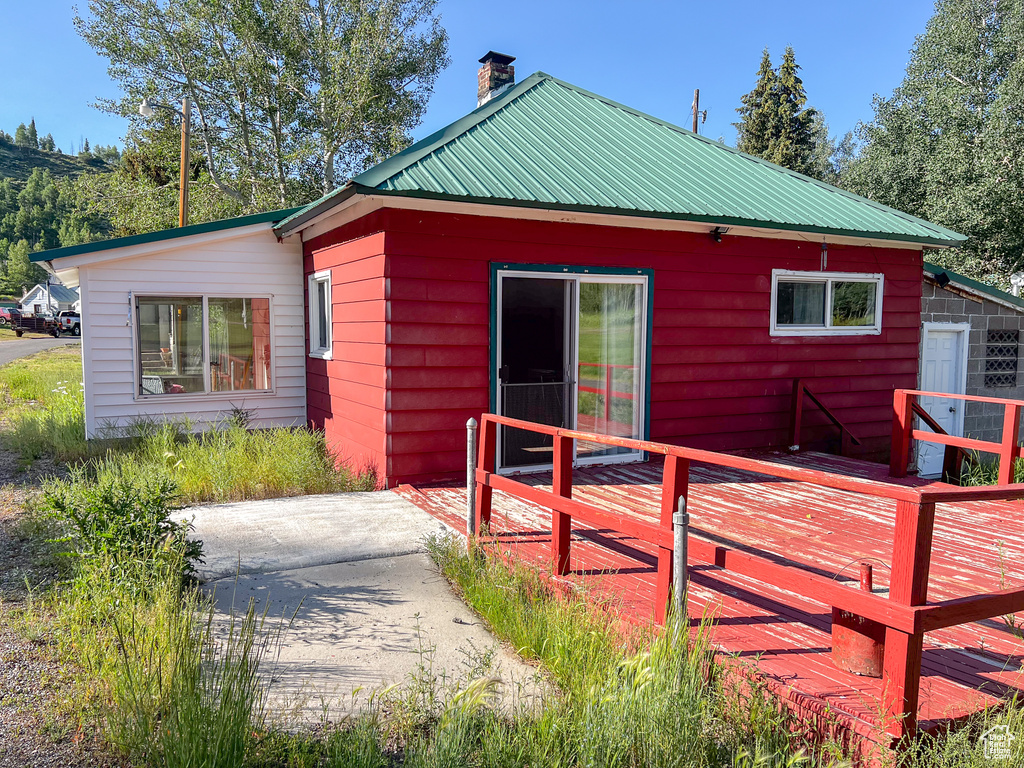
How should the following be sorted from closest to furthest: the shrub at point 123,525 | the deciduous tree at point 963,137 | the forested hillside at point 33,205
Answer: the shrub at point 123,525 → the deciduous tree at point 963,137 → the forested hillside at point 33,205

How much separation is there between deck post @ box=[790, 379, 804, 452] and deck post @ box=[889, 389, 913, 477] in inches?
49.2

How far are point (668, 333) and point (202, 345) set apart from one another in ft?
20.0

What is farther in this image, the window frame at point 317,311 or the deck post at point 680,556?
the window frame at point 317,311

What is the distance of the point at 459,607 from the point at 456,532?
1.24 m

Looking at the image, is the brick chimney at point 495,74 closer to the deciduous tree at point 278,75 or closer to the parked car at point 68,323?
the deciduous tree at point 278,75

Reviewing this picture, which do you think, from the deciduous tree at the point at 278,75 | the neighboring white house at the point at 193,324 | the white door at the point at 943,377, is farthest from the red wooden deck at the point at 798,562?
the deciduous tree at the point at 278,75

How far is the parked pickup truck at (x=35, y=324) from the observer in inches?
1793

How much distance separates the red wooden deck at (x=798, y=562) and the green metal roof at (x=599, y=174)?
2820 mm

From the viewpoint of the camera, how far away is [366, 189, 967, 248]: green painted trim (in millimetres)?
5977

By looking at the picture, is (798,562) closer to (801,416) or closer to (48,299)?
(801,416)

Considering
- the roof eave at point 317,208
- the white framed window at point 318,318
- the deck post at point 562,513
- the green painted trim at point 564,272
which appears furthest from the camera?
the white framed window at point 318,318

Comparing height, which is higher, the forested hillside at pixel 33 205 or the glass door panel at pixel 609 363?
the forested hillside at pixel 33 205

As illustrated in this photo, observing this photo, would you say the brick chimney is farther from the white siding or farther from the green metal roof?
the white siding

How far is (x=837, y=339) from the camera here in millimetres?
8992
